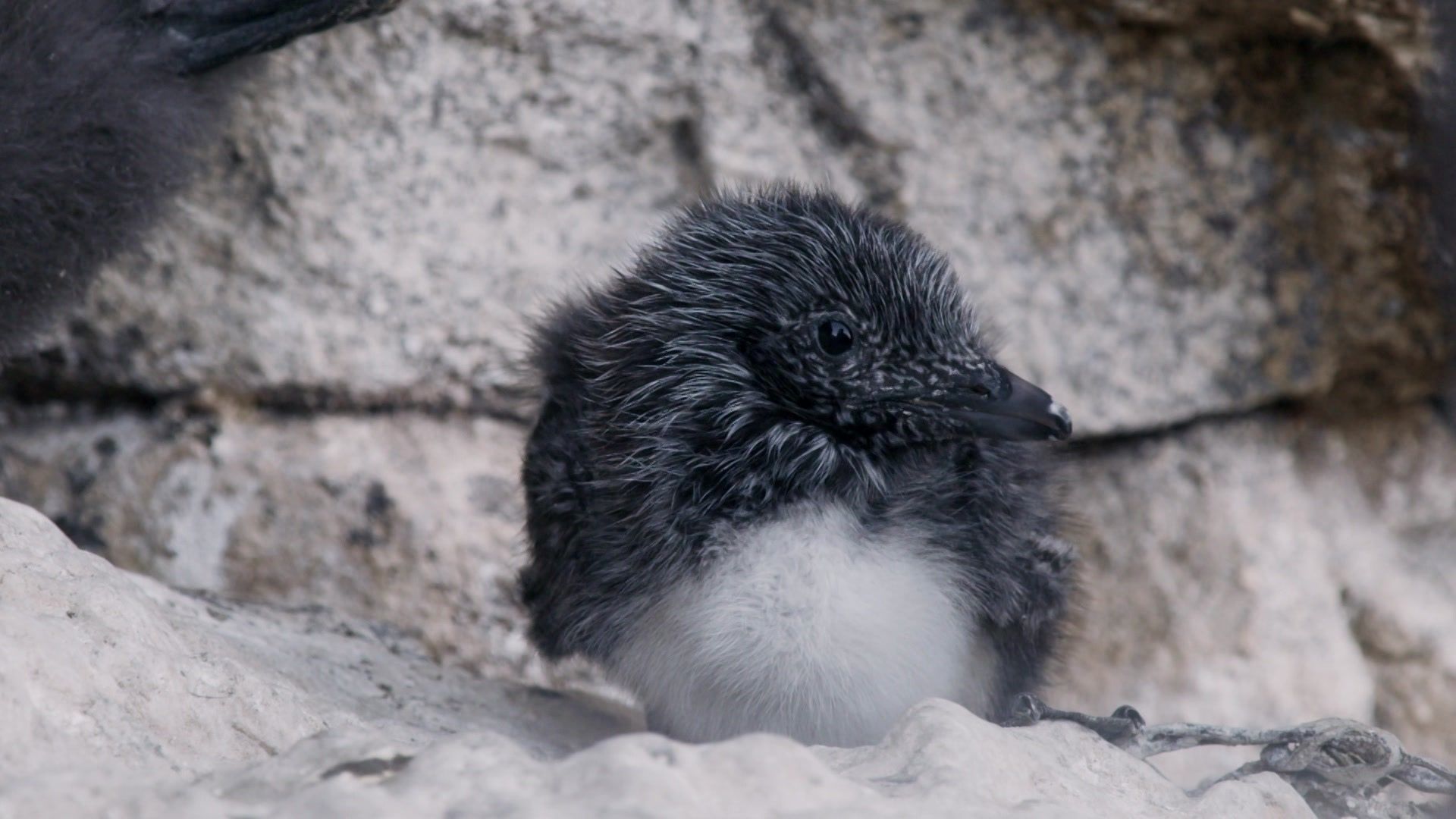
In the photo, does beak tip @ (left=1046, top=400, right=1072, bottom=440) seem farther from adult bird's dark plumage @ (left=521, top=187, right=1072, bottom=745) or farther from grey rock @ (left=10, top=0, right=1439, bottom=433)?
grey rock @ (left=10, top=0, right=1439, bottom=433)

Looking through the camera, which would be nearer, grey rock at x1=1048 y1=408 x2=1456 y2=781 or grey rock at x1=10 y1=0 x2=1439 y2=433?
grey rock at x1=10 y1=0 x2=1439 y2=433

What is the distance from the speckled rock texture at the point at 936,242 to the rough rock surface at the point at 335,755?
30.6 inches

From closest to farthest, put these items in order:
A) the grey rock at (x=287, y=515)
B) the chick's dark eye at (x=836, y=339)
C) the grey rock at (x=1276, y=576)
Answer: the chick's dark eye at (x=836, y=339), the grey rock at (x=287, y=515), the grey rock at (x=1276, y=576)

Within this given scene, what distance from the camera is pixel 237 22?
228 cm

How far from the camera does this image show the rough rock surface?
4.23 ft

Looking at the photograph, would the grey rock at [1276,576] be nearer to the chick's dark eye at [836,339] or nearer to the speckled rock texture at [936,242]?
the speckled rock texture at [936,242]

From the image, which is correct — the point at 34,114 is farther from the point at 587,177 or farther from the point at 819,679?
the point at 819,679

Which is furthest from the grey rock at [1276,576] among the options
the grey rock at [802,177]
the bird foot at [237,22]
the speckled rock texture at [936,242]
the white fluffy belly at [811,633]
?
the bird foot at [237,22]

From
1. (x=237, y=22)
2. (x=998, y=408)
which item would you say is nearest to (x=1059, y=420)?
(x=998, y=408)

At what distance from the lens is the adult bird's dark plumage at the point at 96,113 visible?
211cm

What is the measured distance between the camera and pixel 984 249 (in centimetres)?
302

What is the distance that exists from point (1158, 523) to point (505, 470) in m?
1.35

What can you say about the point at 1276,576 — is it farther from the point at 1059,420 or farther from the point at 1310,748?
the point at 1059,420

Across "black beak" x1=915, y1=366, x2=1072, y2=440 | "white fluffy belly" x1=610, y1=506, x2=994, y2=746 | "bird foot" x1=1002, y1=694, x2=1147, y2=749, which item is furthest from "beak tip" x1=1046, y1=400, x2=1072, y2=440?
"bird foot" x1=1002, y1=694, x2=1147, y2=749
